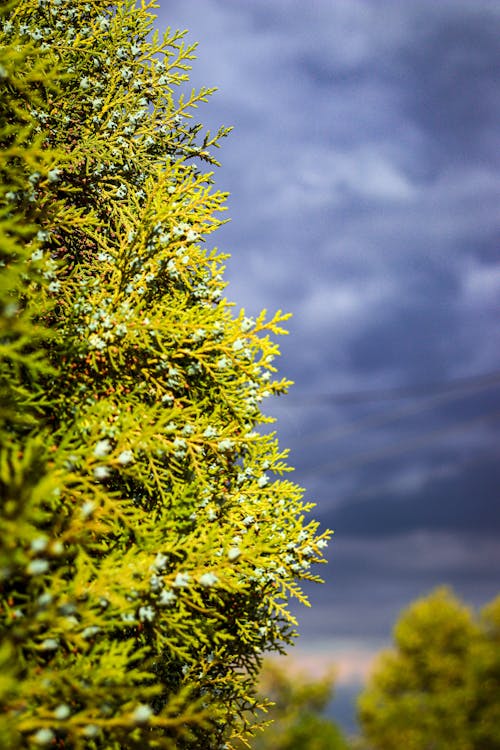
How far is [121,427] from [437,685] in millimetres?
29387

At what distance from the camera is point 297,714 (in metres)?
29.0

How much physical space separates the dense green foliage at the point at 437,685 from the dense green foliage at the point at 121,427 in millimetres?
18510

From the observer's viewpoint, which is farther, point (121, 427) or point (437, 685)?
point (437, 685)

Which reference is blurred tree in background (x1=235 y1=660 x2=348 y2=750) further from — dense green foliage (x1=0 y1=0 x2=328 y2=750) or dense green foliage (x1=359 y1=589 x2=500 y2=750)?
dense green foliage (x1=0 y1=0 x2=328 y2=750)

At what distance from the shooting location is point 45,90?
7.53 m

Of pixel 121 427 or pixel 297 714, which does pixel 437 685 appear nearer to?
pixel 297 714

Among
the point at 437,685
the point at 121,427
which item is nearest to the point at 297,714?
the point at 437,685

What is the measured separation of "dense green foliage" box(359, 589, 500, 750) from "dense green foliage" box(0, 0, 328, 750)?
729 inches

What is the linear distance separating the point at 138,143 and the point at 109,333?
325 centimetres

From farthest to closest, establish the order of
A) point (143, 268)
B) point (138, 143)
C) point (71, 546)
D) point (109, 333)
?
point (138, 143) → point (143, 268) → point (109, 333) → point (71, 546)

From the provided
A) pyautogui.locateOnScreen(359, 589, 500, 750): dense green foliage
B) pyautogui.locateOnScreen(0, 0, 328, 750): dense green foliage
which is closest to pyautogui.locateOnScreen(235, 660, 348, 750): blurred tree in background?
pyautogui.locateOnScreen(359, 589, 500, 750): dense green foliage

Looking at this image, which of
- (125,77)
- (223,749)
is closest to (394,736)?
(223,749)

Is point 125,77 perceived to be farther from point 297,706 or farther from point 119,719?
point 297,706

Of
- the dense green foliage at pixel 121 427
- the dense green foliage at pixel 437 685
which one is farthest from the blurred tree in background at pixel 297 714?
the dense green foliage at pixel 121 427
